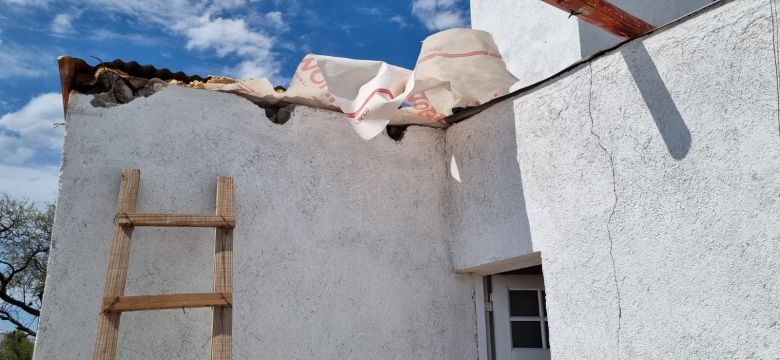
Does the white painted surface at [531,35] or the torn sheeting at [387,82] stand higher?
the white painted surface at [531,35]

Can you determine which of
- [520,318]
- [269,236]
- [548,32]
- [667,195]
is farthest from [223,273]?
[548,32]

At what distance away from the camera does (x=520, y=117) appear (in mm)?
4133

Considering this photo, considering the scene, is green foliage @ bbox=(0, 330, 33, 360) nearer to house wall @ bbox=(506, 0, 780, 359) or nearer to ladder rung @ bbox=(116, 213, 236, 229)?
ladder rung @ bbox=(116, 213, 236, 229)

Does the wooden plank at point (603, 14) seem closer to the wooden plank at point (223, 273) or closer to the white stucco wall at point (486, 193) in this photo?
the white stucco wall at point (486, 193)

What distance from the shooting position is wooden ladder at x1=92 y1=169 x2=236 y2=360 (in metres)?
3.23

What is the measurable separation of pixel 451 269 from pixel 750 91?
2228mm

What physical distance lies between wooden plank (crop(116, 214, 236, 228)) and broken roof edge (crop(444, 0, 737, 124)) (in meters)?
1.80

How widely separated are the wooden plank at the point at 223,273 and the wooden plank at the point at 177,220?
0.14 ft

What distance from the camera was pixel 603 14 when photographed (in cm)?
378

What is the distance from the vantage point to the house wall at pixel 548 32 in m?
5.55

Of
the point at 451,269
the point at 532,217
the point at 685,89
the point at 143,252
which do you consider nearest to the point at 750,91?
the point at 685,89

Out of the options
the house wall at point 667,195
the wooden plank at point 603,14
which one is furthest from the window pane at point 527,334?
the wooden plank at point 603,14

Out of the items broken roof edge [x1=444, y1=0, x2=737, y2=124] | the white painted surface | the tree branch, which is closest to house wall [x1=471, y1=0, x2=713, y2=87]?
the white painted surface

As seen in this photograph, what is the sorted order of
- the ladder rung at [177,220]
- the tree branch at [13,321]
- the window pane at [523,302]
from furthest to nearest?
the tree branch at [13,321]
the window pane at [523,302]
the ladder rung at [177,220]
